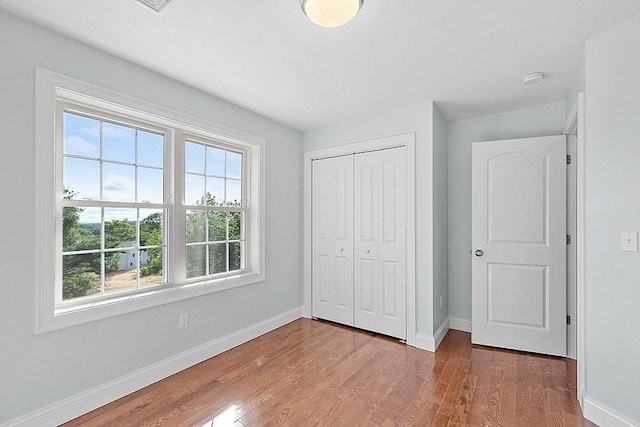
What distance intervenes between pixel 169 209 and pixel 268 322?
5.44 feet

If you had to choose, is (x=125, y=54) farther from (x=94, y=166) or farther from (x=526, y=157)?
(x=526, y=157)

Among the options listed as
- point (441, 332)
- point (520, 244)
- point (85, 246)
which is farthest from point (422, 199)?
point (85, 246)

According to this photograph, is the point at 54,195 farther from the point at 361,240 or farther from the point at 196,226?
the point at 361,240

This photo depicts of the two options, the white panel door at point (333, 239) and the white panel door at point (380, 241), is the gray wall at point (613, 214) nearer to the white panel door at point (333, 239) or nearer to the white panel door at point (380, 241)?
the white panel door at point (380, 241)

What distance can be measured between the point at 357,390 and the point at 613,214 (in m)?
2.03

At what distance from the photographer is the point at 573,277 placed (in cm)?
280

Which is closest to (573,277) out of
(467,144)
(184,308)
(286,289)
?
(467,144)

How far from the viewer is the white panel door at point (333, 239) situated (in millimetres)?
3623

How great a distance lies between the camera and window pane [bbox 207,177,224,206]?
3.03m

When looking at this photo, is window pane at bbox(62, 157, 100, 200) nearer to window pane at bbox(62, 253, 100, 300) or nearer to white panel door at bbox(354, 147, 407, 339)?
window pane at bbox(62, 253, 100, 300)

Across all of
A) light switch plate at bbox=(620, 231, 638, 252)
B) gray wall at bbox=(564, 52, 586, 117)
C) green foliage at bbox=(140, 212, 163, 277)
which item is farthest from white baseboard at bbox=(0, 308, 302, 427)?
gray wall at bbox=(564, 52, 586, 117)

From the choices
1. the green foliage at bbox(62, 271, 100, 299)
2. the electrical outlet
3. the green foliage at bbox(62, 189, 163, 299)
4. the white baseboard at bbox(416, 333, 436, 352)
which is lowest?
the white baseboard at bbox(416, 333, 436, 352)

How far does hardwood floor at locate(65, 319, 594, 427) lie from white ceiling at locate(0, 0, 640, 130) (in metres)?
2.42

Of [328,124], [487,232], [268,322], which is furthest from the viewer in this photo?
[328,124]
